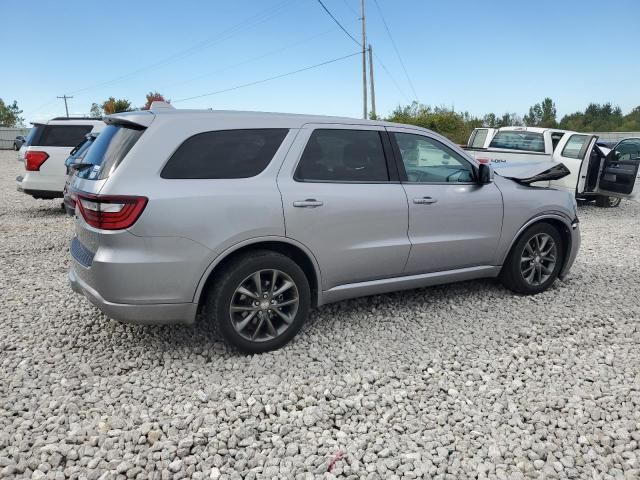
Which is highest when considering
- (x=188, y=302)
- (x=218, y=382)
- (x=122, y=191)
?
(x=122, y=191)

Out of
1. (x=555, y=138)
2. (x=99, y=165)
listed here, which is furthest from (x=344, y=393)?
(x=555, y=138)

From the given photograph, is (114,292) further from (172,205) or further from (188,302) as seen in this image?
(172,205)

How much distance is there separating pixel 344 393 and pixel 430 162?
2.26 metres

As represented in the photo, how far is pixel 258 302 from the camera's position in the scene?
11.7 ft

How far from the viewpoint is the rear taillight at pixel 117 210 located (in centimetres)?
310

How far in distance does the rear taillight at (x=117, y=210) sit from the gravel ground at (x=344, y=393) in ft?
3.48

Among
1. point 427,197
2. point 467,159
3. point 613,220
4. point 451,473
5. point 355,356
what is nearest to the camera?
point 451,473

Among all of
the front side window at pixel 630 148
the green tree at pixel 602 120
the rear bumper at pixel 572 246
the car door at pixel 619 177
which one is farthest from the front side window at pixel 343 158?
the green tree at pixel 602 120

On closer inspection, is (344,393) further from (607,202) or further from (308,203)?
(607,202)

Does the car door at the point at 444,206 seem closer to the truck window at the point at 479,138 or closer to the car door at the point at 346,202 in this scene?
the car door at the point at 346,202

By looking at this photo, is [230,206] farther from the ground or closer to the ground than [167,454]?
farther from the ground

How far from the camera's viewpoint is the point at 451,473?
2529 mm

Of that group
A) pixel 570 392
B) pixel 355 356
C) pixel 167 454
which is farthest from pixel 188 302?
pixel 570 392

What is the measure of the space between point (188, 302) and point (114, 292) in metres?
0.47
